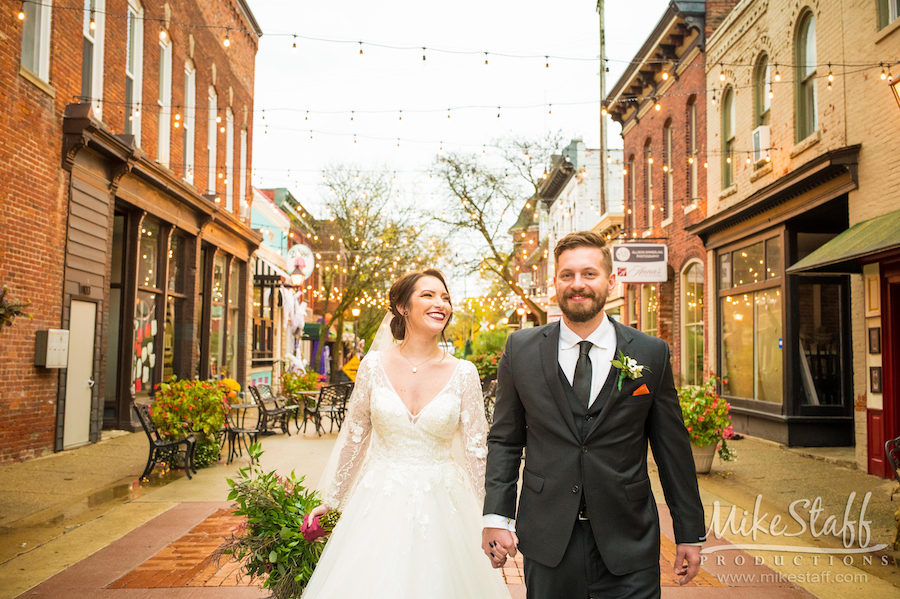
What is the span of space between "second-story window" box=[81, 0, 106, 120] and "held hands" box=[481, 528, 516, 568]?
12.2m

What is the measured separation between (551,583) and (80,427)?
1142cm

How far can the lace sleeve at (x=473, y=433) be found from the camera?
392 centimetres

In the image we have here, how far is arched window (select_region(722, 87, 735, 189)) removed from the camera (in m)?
16.0

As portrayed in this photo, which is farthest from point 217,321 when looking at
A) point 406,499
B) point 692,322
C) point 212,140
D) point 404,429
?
point 406,499

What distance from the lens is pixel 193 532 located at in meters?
6.70

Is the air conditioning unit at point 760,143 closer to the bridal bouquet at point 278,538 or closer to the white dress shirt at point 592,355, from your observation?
the white dress shirt at point 592,355

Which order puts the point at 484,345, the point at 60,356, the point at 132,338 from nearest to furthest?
the point at 60,356, the point at 132,338, the point at 484,345

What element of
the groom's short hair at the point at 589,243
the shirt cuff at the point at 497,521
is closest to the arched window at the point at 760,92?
the groom's short hair at the point at 589,243

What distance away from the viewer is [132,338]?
14.4 meters

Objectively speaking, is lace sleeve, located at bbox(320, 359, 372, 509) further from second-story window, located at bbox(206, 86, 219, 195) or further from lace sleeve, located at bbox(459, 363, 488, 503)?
second-story window, located at bbox(206, 86, 219, 195)

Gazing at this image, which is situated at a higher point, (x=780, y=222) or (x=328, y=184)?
(x=328, y=184)

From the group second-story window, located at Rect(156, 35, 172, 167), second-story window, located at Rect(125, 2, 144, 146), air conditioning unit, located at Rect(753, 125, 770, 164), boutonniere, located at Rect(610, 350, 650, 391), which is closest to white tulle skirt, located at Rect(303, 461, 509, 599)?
boutonniere, located at Rect(610, 350, 650, 391)

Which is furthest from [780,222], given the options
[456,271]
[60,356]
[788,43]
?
[456,271]

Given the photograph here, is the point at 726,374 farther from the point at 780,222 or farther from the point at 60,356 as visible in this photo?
the point at 60,356
